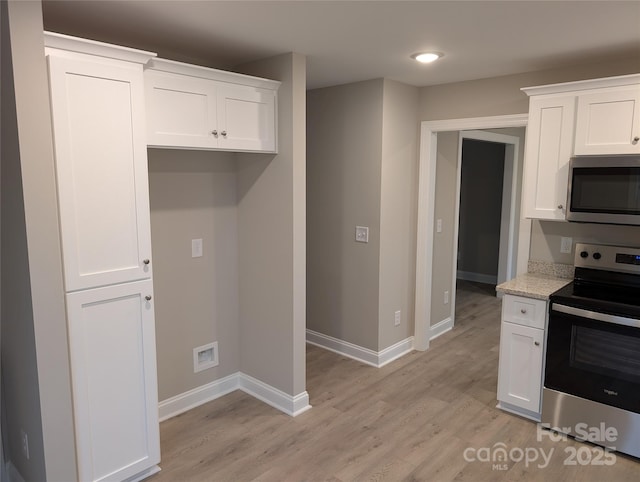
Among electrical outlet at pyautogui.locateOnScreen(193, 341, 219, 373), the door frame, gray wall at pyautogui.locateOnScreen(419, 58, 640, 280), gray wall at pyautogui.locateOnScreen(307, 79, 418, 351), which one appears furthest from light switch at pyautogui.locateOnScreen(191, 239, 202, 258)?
gray wall at pyautogui.locateOnScreen(419, 58, 640, 280)

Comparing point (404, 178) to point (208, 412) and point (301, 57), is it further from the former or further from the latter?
point (208, 412)

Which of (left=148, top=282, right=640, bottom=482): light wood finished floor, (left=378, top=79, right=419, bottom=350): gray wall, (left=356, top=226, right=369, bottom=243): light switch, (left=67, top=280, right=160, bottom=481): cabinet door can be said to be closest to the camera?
(left=67, top=280, right=160, bottom=481): cabinet door

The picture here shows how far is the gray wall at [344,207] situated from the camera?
153 inches

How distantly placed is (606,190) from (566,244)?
1.99ft

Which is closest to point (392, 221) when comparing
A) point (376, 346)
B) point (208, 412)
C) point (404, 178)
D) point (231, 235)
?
point (404, 178)

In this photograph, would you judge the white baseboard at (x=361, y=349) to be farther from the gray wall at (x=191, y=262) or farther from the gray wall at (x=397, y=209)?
the gray wall at (x=191, y=262)

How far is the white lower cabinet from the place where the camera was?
9.91ft

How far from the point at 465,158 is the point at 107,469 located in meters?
6.11

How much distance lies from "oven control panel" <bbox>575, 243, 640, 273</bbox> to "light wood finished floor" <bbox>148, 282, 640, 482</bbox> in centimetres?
116

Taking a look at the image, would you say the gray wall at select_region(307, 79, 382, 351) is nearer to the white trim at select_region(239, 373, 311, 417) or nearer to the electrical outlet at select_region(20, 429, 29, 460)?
the white trim at select_region(239, 373, 311, 417)

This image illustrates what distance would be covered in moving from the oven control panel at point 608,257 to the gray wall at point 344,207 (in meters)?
1.51

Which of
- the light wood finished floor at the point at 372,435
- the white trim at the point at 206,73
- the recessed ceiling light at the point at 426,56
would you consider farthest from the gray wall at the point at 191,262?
the recessed ceiling light at the point at 426,56

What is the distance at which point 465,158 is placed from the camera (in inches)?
273

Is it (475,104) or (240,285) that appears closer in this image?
(240,285)
